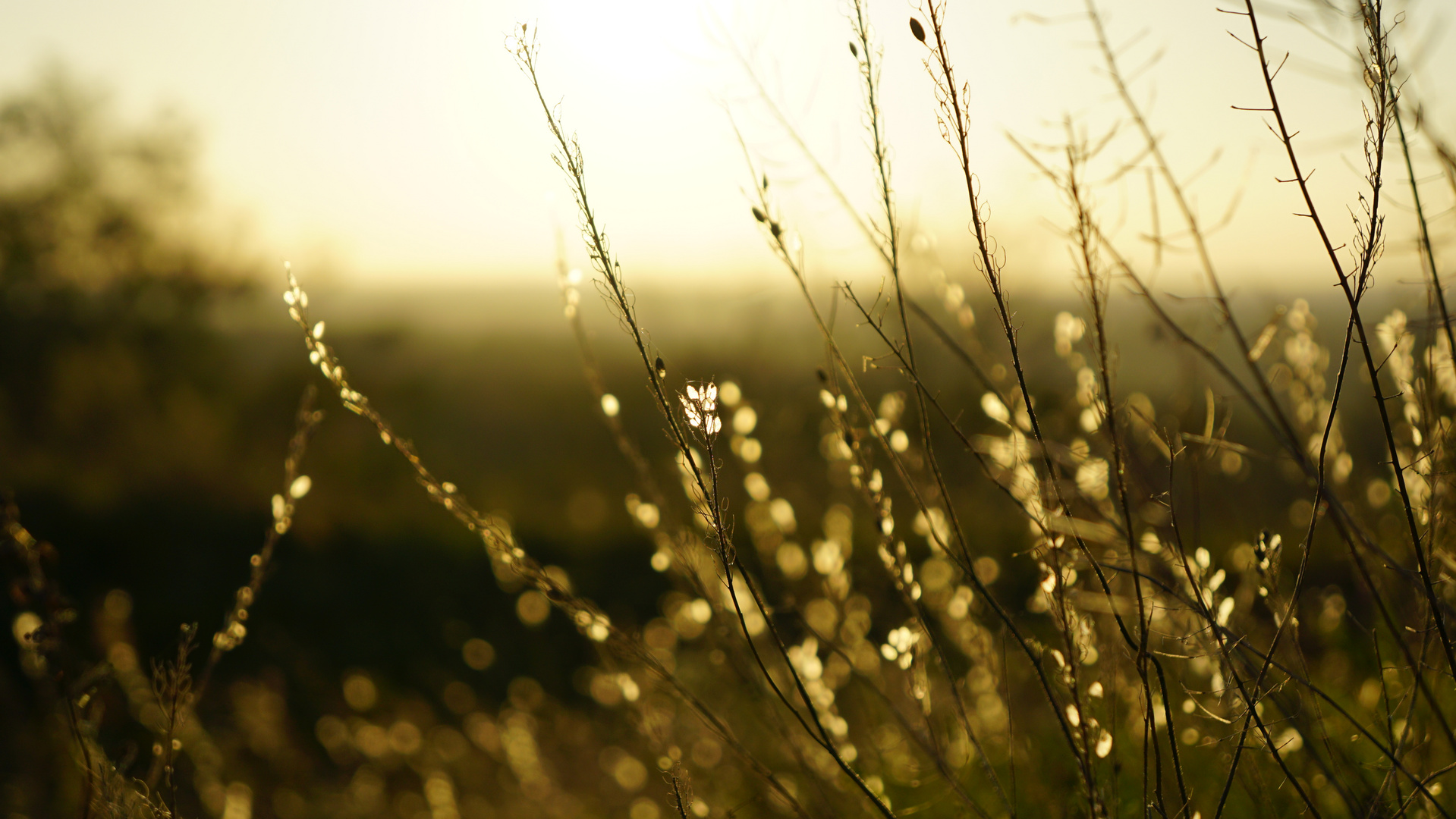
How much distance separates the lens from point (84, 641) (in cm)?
457

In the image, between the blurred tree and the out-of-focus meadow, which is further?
the blurred tree

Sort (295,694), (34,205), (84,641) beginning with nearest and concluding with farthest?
(295,694)
(84,641)
(34,205)


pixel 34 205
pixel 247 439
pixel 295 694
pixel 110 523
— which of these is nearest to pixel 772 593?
pixel 295 694

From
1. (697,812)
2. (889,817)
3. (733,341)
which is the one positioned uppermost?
(733,341)

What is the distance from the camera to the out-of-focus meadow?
101 centimetres

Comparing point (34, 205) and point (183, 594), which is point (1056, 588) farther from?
point (34, 205)

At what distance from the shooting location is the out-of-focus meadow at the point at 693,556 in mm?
1006

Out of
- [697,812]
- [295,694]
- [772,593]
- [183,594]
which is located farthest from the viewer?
[183,594]

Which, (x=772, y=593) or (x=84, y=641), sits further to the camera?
(x=772, y=593)

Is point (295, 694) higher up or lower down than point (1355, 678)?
lower down

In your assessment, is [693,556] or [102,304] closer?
[693,556]

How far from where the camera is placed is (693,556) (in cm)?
114

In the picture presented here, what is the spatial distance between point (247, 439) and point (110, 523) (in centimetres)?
170

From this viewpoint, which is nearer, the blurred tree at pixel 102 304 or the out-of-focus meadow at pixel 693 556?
the out-of-focus meadow at pixel 693 556
